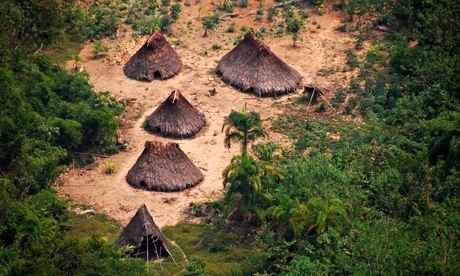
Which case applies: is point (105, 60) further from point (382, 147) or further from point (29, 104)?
→ point (382, 147)

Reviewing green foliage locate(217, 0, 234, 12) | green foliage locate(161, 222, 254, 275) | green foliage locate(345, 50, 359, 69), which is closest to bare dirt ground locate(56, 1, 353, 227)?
green foliage locate(345, 50, 359, 69)

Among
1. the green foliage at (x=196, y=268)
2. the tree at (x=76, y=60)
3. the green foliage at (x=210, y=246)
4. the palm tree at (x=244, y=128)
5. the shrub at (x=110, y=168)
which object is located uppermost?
the palm tree at (x=244, y=128)

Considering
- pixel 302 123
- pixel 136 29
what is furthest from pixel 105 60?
pixel 302 123

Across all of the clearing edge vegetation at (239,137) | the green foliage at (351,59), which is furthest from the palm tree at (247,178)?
the green foliage at (351,59)

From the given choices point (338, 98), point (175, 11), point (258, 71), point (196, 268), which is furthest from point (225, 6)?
point (196, 268)

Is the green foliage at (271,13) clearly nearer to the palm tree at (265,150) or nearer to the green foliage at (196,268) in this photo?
the palm tree at (265,150)

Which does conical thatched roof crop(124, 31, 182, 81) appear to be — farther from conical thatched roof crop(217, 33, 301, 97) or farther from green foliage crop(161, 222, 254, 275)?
green foliage crop(161, 222, 254, 275)

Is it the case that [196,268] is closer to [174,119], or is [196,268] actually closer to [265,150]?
[265,150]
